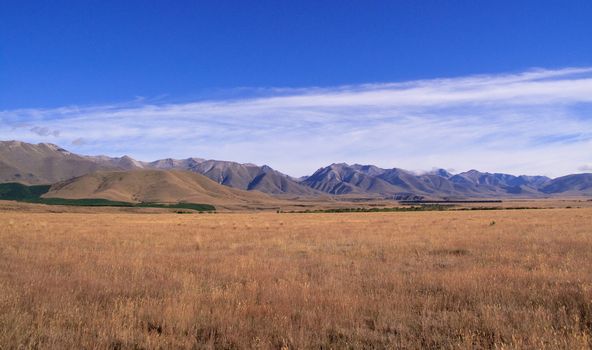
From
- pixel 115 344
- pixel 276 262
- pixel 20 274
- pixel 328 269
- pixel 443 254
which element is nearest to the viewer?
pixel 115 344

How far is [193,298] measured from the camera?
8.59 metres

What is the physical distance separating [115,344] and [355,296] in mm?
4385

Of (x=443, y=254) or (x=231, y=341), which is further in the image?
(x=443, y=254)

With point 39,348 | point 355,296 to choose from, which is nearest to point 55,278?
point 39,348

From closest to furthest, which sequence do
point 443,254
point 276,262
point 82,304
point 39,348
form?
point 39,348, point 82,304, point 276,262, point 443,254

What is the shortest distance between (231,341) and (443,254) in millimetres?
11433

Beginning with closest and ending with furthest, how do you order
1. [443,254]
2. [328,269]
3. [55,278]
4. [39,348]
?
[39,348] < [55,278] < [328,269] < [443,254]

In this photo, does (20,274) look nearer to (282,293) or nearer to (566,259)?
(282,293)

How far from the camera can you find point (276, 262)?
14023 mm

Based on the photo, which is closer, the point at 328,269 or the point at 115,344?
the point at 115,344

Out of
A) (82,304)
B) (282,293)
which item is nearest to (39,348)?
(82,304)

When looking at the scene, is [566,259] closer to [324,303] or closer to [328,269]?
[328,269]

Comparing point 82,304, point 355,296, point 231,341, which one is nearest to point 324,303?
point 355,296

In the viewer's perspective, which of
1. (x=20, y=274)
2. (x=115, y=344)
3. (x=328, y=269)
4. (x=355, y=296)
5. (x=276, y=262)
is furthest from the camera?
Answer: (x=276, y=262)
